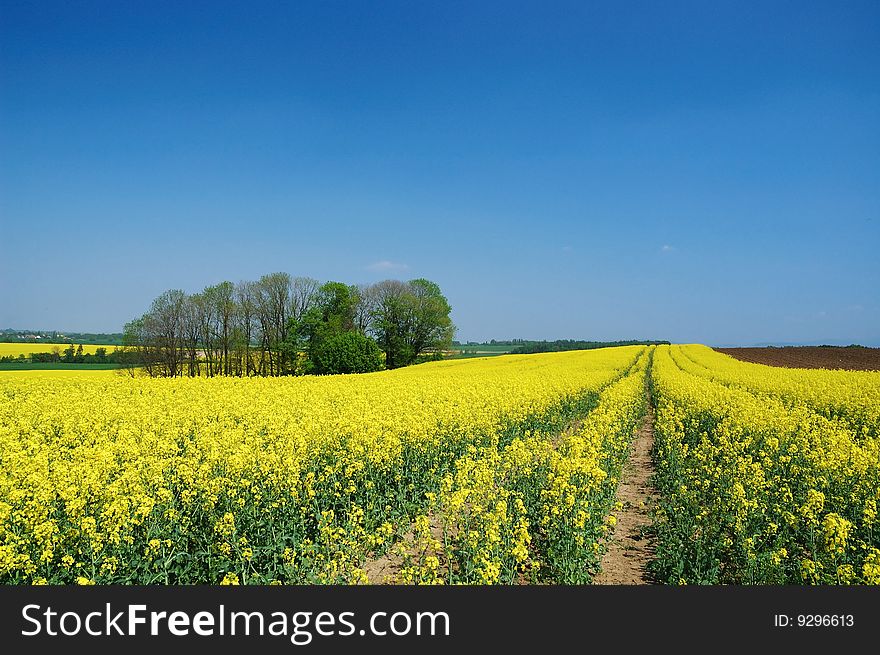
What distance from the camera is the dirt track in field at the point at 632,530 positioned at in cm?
700

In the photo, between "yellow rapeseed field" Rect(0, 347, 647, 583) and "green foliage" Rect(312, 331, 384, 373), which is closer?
"yellow rapeseed field" Rect(0, 347, 647, 583)

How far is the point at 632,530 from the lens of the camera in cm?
848

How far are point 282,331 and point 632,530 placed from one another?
169 feet

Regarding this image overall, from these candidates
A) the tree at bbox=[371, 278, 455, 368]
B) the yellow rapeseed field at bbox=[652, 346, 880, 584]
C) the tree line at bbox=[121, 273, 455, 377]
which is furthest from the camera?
the tree at bbox=[371, 278, 455, 368]

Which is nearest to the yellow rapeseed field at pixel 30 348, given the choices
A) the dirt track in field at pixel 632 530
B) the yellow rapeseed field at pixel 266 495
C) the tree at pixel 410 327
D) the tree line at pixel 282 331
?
the tree line at pixel 282 331

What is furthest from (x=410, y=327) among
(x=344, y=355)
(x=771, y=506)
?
(x=771, y=506)

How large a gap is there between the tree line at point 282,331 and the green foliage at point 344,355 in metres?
0.10

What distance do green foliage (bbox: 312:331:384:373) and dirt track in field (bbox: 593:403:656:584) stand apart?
42.2m

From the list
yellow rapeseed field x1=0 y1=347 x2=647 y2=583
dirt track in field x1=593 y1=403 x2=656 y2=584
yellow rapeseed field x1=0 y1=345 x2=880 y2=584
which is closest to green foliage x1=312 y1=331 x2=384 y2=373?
yellow rapeseed field x1=0 y1=347 x2=647 y2=583

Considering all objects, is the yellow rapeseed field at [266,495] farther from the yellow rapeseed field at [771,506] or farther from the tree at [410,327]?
the tree at [410,327]

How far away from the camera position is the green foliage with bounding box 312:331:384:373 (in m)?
53.0

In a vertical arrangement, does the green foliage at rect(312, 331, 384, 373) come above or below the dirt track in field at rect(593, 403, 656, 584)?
above

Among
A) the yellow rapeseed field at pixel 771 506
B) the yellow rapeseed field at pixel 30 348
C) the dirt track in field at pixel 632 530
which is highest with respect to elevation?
the yellow rapeseed field at pixel 30 348

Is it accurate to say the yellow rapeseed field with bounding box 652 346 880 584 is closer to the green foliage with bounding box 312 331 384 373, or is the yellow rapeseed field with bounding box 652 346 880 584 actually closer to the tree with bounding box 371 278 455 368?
the green foliage with bounding box 312 331 384 373
